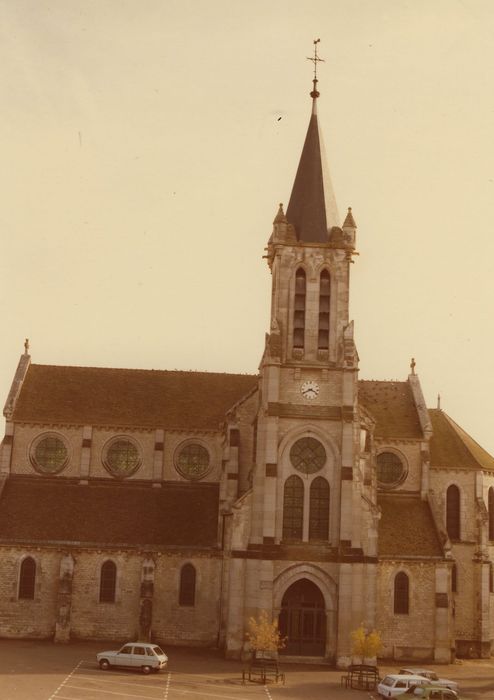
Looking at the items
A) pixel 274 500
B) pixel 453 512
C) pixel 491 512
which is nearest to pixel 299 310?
pixel 274 500

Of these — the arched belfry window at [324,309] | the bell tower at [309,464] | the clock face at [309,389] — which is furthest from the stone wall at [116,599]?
the arched belfry window at [324,309]

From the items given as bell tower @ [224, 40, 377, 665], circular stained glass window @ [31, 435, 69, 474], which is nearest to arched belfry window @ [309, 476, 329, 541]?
bell tower @ [224, 40, 377, 665]

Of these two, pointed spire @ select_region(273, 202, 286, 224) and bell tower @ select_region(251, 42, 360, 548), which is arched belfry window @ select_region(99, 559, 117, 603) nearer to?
bell tower @ select_region(251, 42, 360, 548)

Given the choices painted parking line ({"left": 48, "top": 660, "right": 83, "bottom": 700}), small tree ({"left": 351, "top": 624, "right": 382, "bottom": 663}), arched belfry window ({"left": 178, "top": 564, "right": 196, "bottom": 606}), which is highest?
arched belfry window ({"left": 178, "top": 564, "right": 196, "bottom": 606})

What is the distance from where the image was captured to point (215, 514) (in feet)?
200

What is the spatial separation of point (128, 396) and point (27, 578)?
14252 millimetres

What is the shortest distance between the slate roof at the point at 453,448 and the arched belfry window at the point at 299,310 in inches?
550

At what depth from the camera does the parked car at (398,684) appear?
42.2 metres

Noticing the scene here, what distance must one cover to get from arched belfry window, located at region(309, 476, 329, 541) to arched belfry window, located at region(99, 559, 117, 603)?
1249 cm

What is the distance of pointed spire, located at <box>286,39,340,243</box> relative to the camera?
59.1m

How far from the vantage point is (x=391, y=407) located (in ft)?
218

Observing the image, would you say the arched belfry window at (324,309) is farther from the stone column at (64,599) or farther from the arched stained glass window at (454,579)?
the stone column at (64,599)

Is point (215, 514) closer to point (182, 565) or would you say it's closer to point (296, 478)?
point (182, 565)

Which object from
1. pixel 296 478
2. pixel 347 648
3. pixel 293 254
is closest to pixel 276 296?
pixel 293 254
